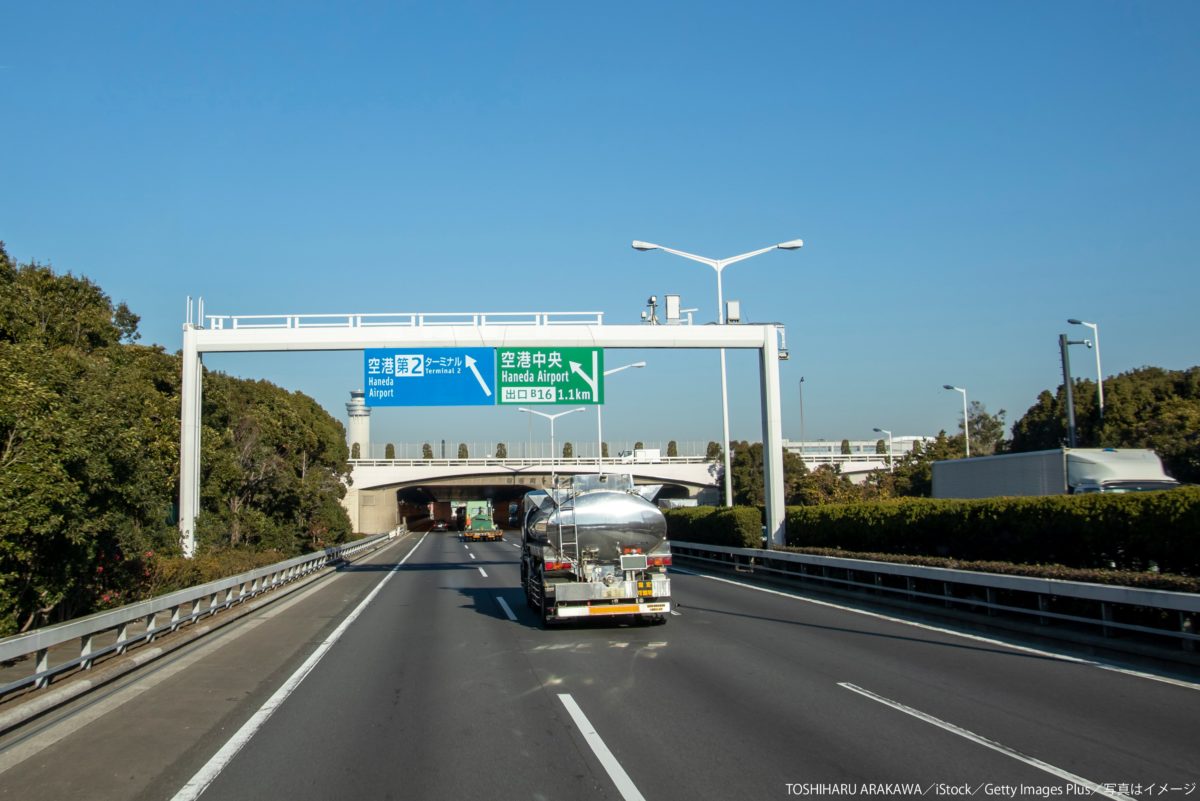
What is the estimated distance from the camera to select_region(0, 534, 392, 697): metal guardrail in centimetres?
1077

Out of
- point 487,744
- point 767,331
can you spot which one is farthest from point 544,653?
point 767,331

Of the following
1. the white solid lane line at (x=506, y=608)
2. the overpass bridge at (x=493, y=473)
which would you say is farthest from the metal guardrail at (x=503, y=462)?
the white solid lane line at (x=506, y=608)

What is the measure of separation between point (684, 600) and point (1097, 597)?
10538 mm

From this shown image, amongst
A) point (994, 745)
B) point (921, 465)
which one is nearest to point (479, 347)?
point (994, 745)

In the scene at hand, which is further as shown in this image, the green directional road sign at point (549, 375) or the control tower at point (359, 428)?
the control tower at point (359, 428)

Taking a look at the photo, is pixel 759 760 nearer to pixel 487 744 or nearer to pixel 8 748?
pixel 487 744

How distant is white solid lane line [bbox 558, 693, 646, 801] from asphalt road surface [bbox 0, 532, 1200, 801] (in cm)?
4

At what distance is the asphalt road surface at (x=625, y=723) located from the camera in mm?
7371

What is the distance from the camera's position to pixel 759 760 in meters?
7.90

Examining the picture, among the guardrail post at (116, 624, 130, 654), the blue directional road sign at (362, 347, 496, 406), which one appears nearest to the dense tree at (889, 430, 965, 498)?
the blue directional road sign at (362, 347, 496, 406)

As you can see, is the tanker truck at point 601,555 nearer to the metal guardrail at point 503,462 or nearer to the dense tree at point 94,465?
the dense tree at point 94,465

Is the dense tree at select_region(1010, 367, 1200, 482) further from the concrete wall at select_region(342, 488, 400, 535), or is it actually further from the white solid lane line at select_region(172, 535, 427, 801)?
the concrete wall at select_region(342, 488, 400, 535)

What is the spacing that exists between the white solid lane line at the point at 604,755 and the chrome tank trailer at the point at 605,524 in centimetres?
691

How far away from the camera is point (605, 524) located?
17953 millimetres
